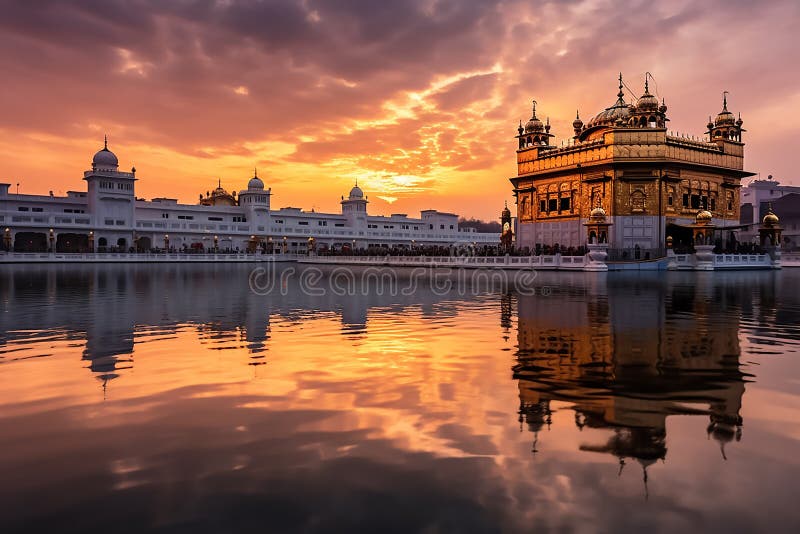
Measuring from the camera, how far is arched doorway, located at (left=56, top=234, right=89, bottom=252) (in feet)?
254

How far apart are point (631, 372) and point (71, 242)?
85.1 meters

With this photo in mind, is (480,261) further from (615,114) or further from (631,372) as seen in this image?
(631,372)

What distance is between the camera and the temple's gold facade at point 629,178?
1984 inches

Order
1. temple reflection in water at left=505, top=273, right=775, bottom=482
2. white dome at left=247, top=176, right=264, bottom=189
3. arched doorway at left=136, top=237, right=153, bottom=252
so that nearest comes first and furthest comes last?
temple reflection in water at left=505, top=273, right=775, bottom=482 → arched doorway at left=136, top=237, right=153, bottom=252 → white dome at left=247, top=176, right=264, bottom=189

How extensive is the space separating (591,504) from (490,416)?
6.68ft

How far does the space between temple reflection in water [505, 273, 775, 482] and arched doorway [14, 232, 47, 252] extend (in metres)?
78.8

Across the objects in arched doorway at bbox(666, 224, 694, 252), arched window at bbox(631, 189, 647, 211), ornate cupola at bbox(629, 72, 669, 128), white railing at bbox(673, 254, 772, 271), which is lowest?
white railing at bbox(673, 254, 772, 271)

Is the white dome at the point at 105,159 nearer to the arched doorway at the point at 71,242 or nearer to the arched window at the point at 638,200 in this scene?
the arched doorway at the point at 71,242

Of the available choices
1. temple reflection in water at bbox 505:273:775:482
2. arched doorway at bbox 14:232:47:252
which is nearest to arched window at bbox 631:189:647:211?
temple reflection in water at bbox 505:273:775:482

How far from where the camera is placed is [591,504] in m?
3.78

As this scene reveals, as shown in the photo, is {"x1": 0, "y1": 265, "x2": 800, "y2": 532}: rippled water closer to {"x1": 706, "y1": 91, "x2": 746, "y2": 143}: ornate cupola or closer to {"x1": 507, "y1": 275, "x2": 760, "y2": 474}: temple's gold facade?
{"x1": 507, "y1": 275, "x2": 760, "y2": 474}: temple's gold facade

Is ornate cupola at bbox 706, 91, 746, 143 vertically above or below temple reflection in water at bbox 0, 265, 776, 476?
above

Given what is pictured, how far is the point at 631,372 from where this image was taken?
782 centimetres

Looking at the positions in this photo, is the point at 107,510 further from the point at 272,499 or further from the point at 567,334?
the point at 567,334
